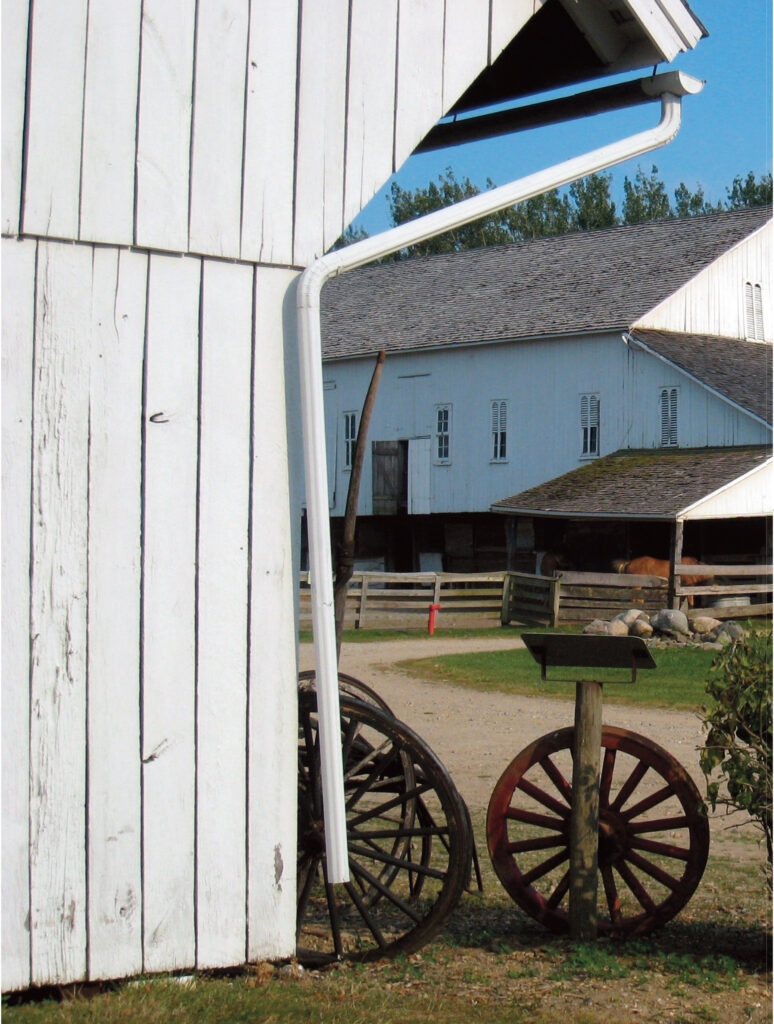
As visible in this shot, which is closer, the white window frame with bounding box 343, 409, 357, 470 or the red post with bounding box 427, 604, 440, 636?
the red post with bounding box 427, 604, 440, 636

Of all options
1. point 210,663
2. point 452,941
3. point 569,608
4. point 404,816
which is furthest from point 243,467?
point 569,608

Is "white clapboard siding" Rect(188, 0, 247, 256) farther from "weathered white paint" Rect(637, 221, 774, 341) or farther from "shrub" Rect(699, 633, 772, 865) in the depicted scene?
"weathered white paint" Rect(637, 221, 774, 341)

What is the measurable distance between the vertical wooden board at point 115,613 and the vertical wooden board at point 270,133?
518 millimetres

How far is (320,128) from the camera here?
5.22 m

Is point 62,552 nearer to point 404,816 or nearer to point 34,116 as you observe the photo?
point 34,116

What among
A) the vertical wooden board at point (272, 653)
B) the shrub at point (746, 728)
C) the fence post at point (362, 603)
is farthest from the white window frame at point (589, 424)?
the vertical wooden board at point (272, 653)

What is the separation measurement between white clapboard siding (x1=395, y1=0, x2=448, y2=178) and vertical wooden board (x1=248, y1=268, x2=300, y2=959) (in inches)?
34.8

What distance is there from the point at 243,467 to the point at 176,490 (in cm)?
29

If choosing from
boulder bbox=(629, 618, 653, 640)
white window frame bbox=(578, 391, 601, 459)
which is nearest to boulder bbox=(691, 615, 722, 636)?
boulder bbox=(629, 618, 653, 640)

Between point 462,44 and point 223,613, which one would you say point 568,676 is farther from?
point 223,613

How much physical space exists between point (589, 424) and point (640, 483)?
406 cm

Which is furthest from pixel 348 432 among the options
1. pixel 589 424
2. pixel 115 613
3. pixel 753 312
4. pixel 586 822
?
pixel 115 613

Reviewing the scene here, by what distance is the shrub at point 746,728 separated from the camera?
520 cm

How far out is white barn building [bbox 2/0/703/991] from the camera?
462 centimetres
